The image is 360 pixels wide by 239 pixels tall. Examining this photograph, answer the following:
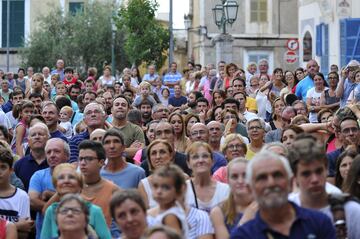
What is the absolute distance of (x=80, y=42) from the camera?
59.9 m

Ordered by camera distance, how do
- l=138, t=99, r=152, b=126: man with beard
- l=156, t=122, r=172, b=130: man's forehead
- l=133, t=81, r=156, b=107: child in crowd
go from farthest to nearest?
1. l=133, t=81, r=156, b=107: child in crowd
2. l=138, t=99, r=152, b=126: man with beard
3. l=156, t=122, r=172, b=130: man's forehead

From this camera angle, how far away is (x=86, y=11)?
61469mm

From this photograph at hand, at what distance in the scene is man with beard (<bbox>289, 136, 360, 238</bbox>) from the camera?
26.3ft

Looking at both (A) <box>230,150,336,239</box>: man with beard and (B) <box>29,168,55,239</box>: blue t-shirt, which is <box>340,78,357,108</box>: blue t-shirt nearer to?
(B) <box>29,168,55,239</box>: blue t-shirt

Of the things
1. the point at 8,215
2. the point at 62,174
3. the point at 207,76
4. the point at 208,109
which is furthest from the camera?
the point at 207,76

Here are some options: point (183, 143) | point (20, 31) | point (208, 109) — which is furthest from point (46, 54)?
point (183, 143)

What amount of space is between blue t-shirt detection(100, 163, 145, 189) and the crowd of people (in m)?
0.01

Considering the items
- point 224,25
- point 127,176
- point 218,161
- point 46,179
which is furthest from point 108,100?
point 224,25

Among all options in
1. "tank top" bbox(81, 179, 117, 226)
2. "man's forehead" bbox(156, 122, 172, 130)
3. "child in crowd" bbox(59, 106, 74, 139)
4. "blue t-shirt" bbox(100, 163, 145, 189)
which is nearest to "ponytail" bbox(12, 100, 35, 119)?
"child in crowd" bbox(59, 106, 74, 139)

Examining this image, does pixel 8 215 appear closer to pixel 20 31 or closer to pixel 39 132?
pixel 39 132

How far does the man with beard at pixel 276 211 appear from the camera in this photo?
733 centimetres

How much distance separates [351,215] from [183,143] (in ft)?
25.4

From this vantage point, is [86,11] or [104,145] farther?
[86,11]

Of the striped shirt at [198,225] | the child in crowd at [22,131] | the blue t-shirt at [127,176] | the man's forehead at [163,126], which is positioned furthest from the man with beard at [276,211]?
the child in crowd at [22,131]
